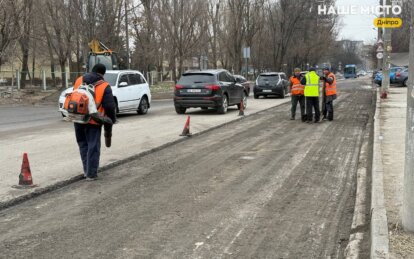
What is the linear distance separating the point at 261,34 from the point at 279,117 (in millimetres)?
38597

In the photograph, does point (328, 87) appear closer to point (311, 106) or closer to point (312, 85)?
point (312, 85)

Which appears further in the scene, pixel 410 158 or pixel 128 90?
pixel 128 90

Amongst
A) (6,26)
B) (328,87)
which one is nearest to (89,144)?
(328,87)

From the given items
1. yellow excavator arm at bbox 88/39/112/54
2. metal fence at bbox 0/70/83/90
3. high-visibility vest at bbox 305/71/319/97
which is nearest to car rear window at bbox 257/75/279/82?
yellow excavator arm at bbox 88/39/112/54

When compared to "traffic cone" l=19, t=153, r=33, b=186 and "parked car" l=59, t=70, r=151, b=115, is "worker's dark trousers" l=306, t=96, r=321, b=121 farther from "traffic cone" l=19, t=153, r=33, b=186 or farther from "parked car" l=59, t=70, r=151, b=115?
"traffic cone" l=19, t=153, r=33, b=186

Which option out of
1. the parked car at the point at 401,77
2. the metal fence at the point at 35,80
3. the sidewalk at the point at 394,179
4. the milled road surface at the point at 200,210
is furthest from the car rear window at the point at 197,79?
the parked car at the point at 401,77

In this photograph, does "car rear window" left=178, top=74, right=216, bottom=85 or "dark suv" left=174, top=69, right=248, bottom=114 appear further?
"car rear window" left=178, top=74, right=216, bottom=85

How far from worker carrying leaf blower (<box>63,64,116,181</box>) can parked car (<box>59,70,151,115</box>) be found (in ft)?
31.3

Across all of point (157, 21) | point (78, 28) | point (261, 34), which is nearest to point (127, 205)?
point (78, 28)

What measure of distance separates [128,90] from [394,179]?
1239 cm

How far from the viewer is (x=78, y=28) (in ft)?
95.5

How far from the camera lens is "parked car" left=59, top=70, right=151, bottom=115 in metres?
17.2

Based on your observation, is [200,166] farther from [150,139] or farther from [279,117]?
[279,117]

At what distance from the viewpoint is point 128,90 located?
17.8 m
